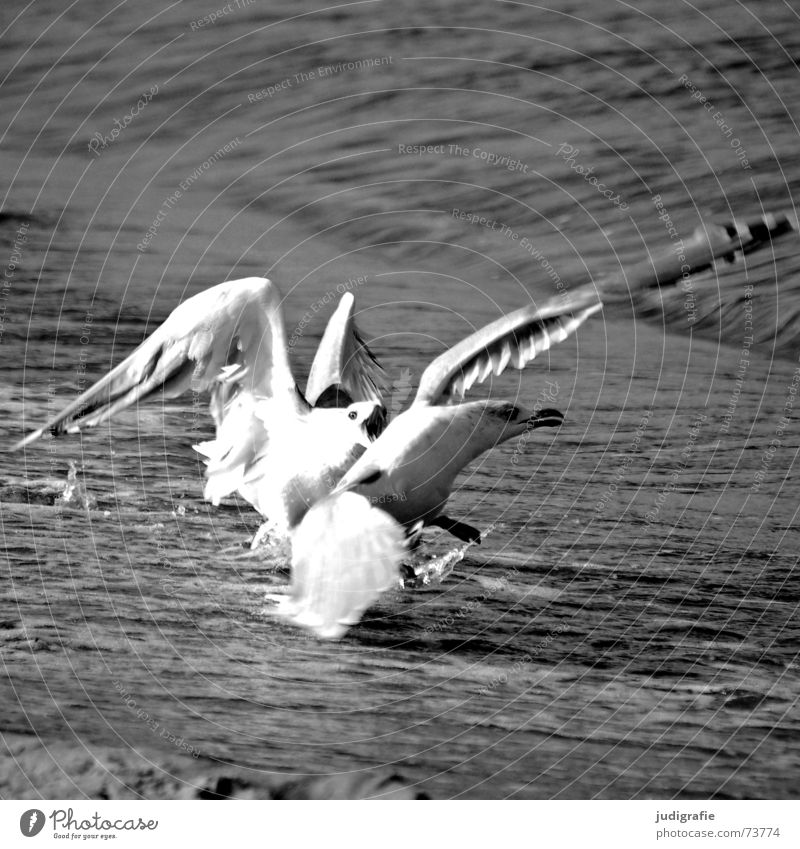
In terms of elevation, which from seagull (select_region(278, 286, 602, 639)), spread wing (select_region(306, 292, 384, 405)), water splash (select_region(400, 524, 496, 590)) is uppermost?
spread wing (select_region(306, 292, 384, 405))

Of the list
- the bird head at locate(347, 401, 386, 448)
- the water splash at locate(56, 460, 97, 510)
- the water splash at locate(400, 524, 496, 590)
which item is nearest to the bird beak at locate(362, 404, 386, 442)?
the bird head at locate(347, 401, 386, 448)

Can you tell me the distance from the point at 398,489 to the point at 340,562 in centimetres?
12

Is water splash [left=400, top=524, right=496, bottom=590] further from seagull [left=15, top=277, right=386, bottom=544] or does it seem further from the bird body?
seagull [left=15, top=277, right=386, bottom=544]

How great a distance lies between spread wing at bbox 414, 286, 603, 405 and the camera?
1.71 meters

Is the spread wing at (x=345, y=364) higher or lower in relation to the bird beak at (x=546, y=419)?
higher

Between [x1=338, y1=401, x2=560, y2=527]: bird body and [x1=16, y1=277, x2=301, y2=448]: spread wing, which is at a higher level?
[x1=16, y1=277, x2=301, y2=448]: spread wing

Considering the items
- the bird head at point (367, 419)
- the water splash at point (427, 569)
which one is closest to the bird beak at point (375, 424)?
the bird head at point (367, 419)

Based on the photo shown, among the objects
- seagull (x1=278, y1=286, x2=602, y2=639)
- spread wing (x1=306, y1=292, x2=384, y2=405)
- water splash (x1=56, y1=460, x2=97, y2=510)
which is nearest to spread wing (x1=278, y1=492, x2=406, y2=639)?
seagull (x1=278, y1=286, x2=602, y2=639)

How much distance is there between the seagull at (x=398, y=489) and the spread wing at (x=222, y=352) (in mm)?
151

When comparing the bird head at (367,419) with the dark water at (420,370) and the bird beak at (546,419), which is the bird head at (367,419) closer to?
the dark water at (420,370)

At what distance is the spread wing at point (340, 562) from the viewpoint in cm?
168

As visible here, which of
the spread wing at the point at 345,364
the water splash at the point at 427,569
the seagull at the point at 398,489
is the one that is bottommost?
the water splash at the point at 427,569
